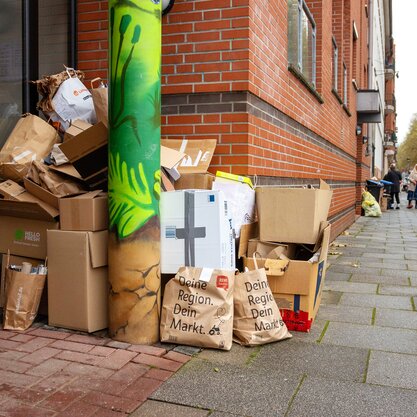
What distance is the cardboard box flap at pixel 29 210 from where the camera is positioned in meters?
4.08

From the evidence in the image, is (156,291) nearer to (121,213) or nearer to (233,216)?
(121,213)

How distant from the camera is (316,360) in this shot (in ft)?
11.7

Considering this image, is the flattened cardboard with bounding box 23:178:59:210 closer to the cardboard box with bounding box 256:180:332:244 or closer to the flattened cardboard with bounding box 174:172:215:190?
the flattened cardboard with bounding box 174:172:215:190

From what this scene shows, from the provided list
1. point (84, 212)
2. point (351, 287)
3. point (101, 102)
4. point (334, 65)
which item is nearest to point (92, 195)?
point (84, 212)

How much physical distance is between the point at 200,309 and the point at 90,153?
4.73 ft

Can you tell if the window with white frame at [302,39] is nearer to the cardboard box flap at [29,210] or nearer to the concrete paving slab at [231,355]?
the cardboard box flap at [29,210]

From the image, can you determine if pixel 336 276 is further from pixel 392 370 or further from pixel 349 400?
pixel 349 400

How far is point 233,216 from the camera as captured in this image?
14.4ft

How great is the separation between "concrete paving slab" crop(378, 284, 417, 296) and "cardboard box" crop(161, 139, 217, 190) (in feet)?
Result: 7.97

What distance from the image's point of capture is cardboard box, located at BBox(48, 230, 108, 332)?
3.86 m

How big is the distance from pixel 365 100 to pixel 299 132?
372 inches

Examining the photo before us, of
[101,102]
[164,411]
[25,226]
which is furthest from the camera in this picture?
[101,102]

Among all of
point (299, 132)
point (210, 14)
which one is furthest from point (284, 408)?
point (299, 132)

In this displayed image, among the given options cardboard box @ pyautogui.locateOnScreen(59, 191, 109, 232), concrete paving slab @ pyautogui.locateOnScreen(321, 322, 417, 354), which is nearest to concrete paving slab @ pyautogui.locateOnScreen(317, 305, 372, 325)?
concrete paving slab @ pyautogui.locateOnScreen(321, 322, 417, 354)
